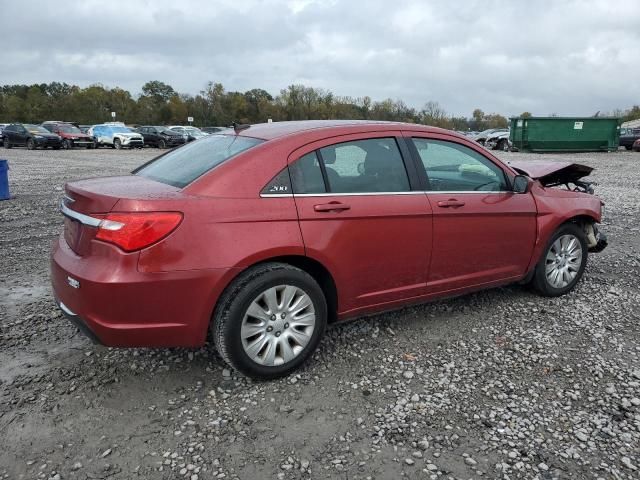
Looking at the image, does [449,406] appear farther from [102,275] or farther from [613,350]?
[102,275]

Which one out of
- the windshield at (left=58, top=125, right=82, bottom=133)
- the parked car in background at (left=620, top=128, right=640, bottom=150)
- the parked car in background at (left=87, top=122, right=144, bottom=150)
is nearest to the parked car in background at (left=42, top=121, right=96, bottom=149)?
the windshield at (left=58, top=125, right=82, bottom=133)

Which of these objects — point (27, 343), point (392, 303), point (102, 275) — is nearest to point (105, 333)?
point (102, 275)

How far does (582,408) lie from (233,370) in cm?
214

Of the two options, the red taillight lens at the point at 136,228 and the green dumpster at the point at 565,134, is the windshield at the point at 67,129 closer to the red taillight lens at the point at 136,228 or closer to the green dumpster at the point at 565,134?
Result: the green dumpster at the point at 565,134

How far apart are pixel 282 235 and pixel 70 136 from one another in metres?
33.0

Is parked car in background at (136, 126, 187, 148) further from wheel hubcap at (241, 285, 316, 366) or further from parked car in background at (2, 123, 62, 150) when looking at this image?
wheel hubcap at (241, 285, 316, 366)

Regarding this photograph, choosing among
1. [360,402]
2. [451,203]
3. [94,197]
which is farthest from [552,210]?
[94,197]

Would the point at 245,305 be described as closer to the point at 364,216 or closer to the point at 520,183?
the point at 364,216

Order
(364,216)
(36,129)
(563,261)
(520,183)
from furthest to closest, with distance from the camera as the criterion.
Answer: (36,129)
(563,261)
(520,183)
(364,216)

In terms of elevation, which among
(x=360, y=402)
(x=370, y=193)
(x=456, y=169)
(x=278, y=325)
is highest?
(x=456, y=169)

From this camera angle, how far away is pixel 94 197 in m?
3.03

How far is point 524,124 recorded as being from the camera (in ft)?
91.8

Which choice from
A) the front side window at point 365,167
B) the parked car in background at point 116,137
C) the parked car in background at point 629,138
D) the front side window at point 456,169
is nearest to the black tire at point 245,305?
the front side window at point 365,167

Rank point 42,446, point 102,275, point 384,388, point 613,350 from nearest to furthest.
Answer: point 42,446 → point 102,275 → point 384,388 → point 613,350
